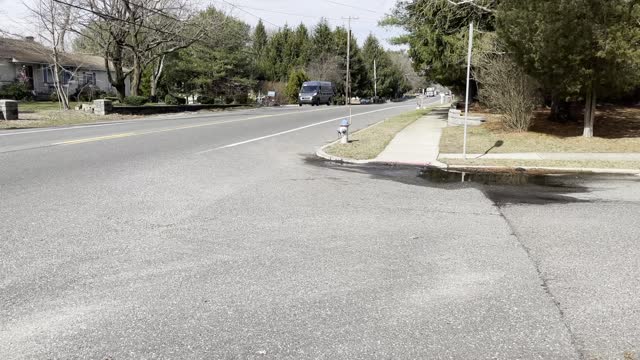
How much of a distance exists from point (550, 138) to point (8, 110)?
2118 cm

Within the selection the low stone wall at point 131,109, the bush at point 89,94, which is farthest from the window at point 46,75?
the low stone wall at point 131,109

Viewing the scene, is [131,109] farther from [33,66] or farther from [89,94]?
[33,66]

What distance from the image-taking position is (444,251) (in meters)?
5.33

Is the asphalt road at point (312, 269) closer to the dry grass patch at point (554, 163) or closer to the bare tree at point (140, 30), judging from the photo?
the dry grass patch at point (554, 163)

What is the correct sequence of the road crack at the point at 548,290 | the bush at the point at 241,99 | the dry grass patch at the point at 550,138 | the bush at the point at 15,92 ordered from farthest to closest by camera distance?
the bush at the point at 241,99 < the bush at the point at 15,92 < the dry grass patch at the point at 550,138 < the road crack at the point at 548,290

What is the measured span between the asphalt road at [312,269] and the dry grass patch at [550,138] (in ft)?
17.1

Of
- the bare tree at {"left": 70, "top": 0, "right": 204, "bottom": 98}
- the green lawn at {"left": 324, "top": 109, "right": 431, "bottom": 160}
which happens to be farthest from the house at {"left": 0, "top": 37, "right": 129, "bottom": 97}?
the green lawn at {"left": 324, "top": 109, "right": 431, "bottom": 160}

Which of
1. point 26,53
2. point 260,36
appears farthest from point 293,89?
point 260,36

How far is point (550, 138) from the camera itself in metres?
15.9

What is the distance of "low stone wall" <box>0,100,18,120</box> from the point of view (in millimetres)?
21719

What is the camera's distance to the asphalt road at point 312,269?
11.3 feet

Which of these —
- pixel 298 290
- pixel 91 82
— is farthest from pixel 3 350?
pixel 91 82

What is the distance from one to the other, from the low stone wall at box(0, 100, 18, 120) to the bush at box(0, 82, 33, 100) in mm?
18499

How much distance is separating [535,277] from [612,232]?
6.98ft
